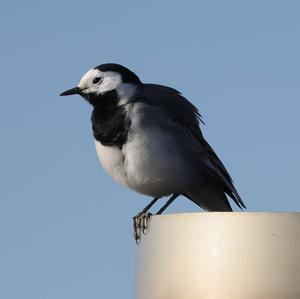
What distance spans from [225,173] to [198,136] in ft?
1.56

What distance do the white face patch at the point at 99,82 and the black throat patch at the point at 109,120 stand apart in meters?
0.06

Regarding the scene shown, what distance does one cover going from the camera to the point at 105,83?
27.7 feet

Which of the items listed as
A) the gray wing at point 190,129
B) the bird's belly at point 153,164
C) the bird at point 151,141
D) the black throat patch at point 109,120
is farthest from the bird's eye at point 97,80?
the bird's belly at point 153,164

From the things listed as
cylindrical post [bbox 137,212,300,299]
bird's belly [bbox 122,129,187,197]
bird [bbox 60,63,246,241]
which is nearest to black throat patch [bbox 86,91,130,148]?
bird [bbox 60,63,246,241]

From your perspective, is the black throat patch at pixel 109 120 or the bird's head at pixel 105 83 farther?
the bird's head at pixel 105 83

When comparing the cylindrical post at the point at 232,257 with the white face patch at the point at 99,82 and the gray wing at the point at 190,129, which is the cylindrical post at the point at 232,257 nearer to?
the gray wing at the point at 190,129

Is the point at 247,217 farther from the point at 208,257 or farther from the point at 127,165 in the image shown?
the point at 127,165

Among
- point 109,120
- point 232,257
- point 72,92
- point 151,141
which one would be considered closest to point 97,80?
point 72,92

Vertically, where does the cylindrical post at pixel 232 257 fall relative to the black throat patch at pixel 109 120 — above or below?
below

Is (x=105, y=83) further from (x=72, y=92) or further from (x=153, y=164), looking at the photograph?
(x=153, y=164)

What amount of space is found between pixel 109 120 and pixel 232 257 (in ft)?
12.7

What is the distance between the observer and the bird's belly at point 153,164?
302 inches

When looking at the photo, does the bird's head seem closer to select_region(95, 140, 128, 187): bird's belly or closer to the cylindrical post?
select_region(95, 140, 128, 187): bird's belly

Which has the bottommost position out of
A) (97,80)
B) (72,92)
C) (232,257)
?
(232,257)
